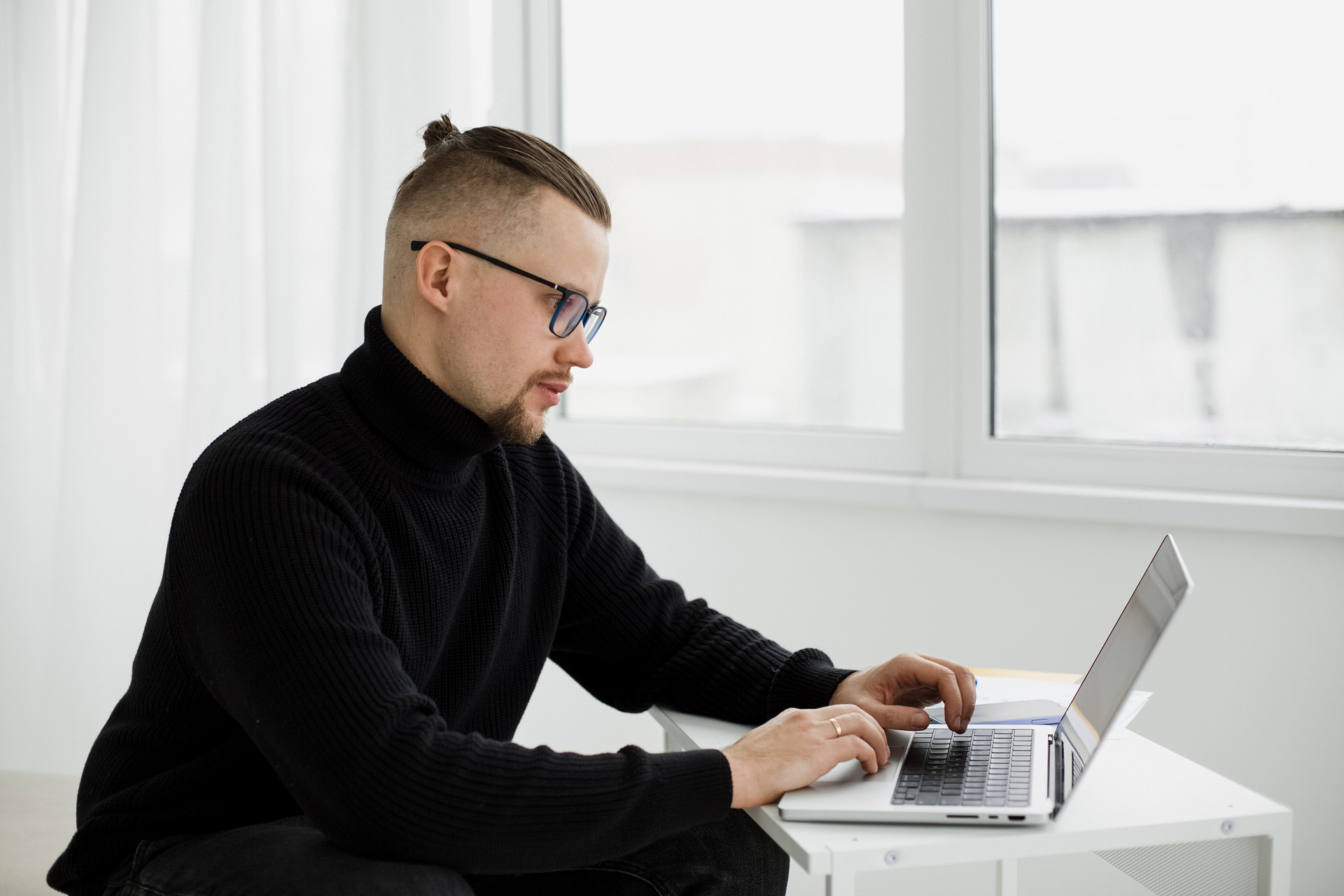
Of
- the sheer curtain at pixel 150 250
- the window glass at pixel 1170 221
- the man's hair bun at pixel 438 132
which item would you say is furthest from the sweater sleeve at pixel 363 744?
the sheer curtain at pixel 150 250

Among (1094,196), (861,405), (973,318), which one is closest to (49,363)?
(861,405)

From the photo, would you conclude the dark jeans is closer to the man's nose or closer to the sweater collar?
the sweater collar

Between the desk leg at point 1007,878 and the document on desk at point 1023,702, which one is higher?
the document on desk at point 1023,702

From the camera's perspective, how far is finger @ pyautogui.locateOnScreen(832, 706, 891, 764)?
109 cm

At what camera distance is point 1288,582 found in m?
1.79

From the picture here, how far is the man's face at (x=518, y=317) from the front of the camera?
1.25 m

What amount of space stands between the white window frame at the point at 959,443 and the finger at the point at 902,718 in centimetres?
80

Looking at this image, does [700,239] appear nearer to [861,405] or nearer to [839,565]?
[861,405]

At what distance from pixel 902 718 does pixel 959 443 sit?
96cm

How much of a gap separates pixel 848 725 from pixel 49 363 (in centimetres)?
213

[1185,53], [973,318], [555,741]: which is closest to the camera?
[1185,53]

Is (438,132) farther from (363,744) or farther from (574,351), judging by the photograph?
(363,744)

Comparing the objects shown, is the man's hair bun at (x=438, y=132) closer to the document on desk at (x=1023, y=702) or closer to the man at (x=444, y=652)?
the man at (x=444, y=652)

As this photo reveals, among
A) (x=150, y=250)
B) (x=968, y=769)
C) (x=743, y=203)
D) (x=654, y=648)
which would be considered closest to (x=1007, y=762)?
(x=968, y=769)
